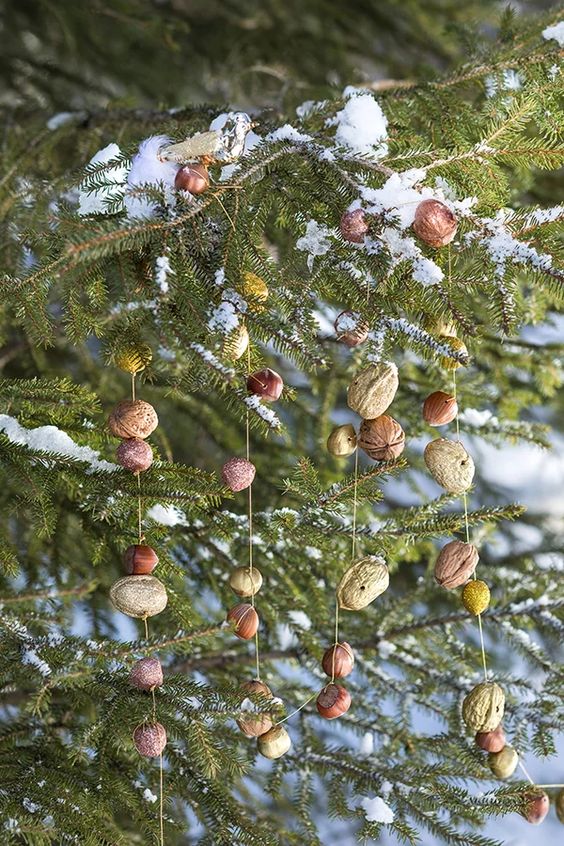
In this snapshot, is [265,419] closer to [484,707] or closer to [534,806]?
[484,707]

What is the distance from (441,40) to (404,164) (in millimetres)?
1999

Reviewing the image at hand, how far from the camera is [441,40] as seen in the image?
2764mm

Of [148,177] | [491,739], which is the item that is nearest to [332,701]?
[491,739]

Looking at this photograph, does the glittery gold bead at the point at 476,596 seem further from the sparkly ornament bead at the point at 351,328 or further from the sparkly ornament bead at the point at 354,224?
the sparkly ornament bead at the point at 354,224

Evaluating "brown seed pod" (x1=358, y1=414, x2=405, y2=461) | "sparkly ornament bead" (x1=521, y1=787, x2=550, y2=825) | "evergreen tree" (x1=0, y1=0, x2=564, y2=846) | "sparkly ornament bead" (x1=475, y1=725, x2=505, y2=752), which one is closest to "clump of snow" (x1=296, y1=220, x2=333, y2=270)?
"evergreen tree" (x1=0, y1=0, x2=564, y2=846)

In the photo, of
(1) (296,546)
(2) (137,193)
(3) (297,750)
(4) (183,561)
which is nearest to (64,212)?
(2) (137,193)

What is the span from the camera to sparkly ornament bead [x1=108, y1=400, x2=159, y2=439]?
1090 millimetres

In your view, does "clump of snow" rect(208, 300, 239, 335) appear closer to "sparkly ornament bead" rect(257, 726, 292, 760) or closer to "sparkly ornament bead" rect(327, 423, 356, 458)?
"sparkly ornament bead" rect(327, 423, 356, 458)

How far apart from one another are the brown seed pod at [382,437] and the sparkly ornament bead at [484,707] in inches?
15.1

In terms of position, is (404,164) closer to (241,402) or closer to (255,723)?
(241,402)

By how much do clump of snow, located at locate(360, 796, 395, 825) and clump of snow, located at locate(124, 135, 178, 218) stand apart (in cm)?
92

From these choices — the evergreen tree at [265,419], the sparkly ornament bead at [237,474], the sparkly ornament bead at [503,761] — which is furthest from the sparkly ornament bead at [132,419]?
the sparkly ornament bead at [503,761]

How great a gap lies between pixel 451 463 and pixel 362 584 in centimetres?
21

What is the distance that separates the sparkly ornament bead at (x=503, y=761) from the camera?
1302 mm
